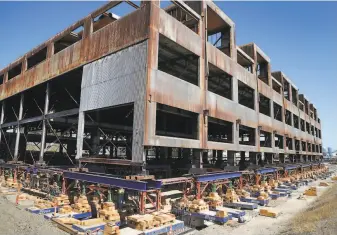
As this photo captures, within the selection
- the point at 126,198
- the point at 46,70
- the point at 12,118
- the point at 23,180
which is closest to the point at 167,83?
the point at 126,198

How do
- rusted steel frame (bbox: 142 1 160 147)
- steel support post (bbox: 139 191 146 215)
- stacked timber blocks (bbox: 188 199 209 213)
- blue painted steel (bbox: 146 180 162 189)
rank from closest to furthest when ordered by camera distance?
steel support post (bbox: 139 191 146 215)
blue painted steel (bbox: 146 180 162 189)
rusted steel frame (bbox: 142 1 160 147)
stacked timber blocks (bbox: 188 199 209 213)

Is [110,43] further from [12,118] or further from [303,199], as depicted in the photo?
[12,118]

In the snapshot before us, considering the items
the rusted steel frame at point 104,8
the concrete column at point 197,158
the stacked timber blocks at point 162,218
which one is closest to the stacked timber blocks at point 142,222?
the stacked timber blocks at point 162,218

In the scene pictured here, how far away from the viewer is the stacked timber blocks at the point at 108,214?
14297 mm

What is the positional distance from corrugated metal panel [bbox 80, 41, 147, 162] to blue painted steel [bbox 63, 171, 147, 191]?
1.60m

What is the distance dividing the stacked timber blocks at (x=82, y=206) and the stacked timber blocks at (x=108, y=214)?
232cm

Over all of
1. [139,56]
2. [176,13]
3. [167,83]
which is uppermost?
[176,13]

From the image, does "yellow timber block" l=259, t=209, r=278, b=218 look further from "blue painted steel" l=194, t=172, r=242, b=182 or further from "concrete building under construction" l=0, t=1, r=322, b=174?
"concrete building under construction" l=0, t=1, r=322, b=174

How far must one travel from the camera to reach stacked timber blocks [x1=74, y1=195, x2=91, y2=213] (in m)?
16.5

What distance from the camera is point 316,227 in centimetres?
1333

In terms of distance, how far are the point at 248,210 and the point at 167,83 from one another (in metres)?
12.6

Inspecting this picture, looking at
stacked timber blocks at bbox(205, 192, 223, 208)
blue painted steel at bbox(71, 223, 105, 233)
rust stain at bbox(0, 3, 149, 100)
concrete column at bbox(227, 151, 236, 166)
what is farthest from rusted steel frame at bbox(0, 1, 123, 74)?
concrete column at bbox(227, 151, 236, 166)

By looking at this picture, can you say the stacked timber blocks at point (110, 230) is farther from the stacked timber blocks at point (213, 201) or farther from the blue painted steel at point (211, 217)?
the stacked timber blocks at point (213, 201)

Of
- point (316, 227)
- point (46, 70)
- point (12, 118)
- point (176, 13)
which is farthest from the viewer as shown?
point (12, 118)
